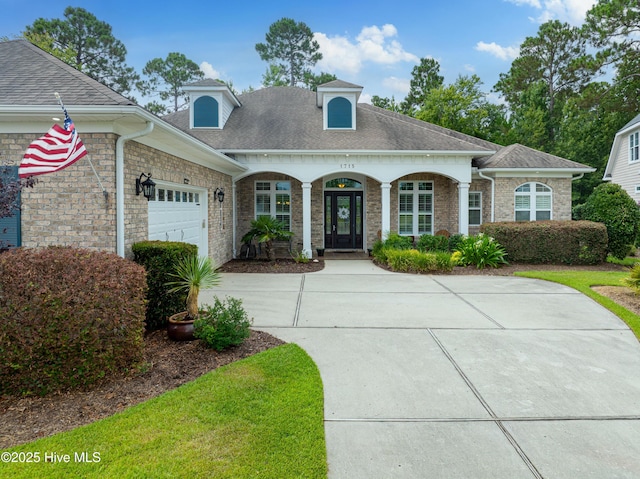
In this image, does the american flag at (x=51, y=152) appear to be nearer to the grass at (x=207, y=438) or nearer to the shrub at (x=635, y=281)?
the grass at (x=207, y=438)

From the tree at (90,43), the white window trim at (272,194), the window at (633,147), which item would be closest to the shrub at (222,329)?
the white window trim at (272,194)

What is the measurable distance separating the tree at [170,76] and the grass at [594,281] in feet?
111

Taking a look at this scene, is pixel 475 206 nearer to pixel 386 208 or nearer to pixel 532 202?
pixel 532 202

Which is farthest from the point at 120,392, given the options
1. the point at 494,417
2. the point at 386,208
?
the point at 386,208

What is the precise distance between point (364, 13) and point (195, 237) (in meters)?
12.7

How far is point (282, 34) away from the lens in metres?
35.1

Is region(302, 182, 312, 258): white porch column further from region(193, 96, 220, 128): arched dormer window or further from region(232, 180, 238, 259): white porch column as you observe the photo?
region(193, 96, 220, 128): arched dormer window

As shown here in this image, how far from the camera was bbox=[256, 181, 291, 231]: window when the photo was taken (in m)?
14.9

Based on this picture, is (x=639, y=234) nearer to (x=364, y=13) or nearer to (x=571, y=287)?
(x=571, y=287)

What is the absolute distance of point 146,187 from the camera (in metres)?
6.80

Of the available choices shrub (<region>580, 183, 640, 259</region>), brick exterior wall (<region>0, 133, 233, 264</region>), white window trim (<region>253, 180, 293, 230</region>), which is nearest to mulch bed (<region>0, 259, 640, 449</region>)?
brick exterior wall (<region>0, 133, 233, 264</region>)

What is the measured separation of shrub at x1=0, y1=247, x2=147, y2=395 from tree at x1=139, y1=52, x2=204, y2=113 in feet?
115

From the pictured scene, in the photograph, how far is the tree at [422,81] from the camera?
30906mm

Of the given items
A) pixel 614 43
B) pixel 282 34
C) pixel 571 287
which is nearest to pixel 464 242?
pixel 571 287
